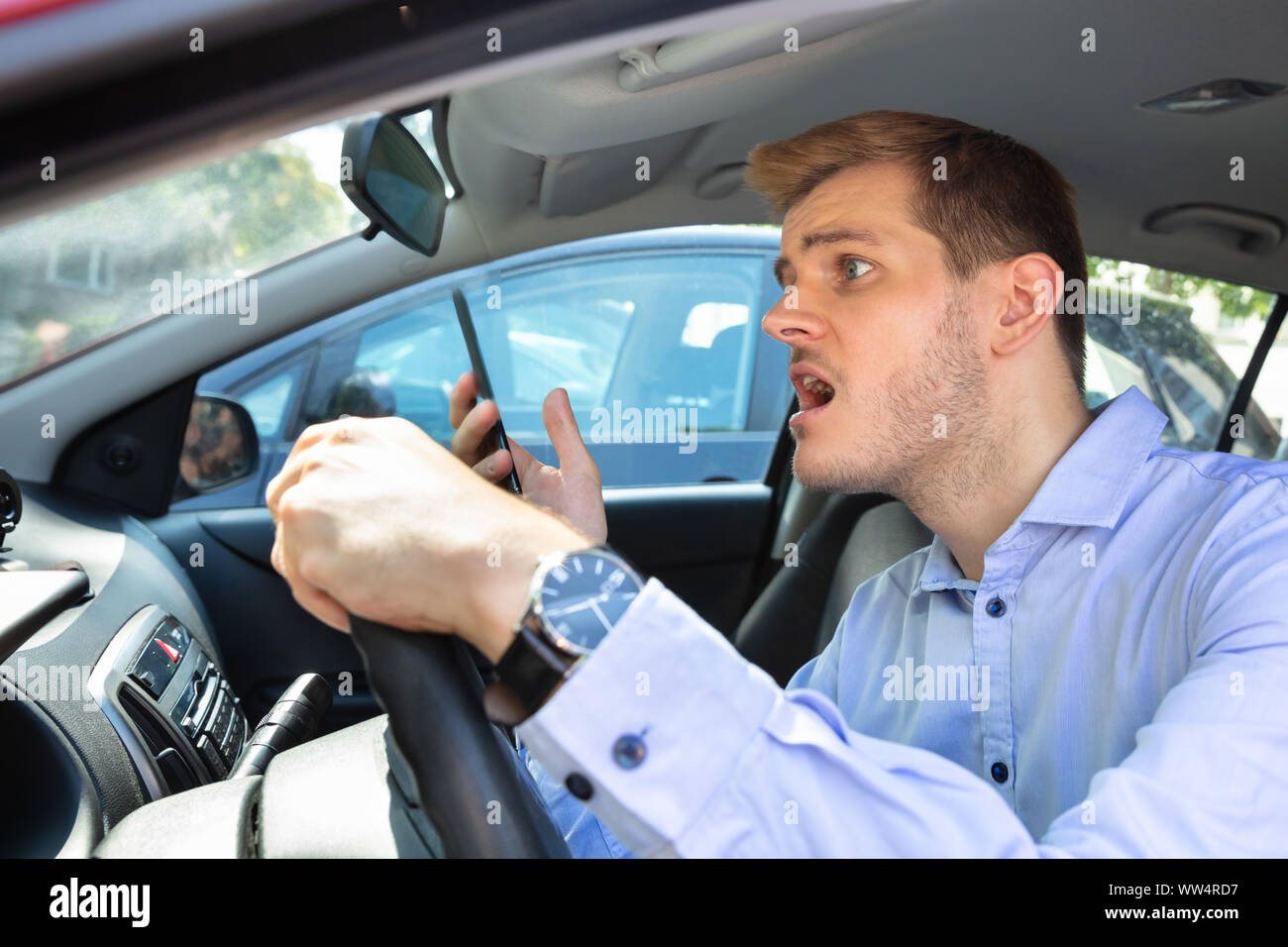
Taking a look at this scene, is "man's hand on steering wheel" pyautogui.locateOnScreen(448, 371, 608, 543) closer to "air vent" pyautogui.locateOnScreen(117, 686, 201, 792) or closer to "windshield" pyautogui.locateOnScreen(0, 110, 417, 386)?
"windshield" pyautogui.locateOnScreen(0, 110, 417, 386)

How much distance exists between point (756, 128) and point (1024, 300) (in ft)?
1.96

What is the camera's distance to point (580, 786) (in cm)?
71

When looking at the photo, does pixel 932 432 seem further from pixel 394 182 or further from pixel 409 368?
pixel 409 368

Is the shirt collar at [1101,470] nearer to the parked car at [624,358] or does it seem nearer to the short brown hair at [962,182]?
the short brown hair at [962,182]

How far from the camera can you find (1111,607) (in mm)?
1155

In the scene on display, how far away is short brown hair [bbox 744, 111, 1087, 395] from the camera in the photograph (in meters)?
1.45

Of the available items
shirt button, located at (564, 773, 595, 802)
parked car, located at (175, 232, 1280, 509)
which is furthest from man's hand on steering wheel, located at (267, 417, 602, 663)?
parked car, located at (175, 232, 1280, 509)

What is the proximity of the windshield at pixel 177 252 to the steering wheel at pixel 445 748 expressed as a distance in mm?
673

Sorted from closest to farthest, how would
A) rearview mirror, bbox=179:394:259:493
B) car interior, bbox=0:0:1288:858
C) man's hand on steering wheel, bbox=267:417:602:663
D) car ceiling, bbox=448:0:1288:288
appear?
car interior, bbox=0:0:1288:858
man's hand on steering wheel, bbox=267:417:602:663
car ceiling, bbox=448:0:1288:288
rearview mirror, bbox=179:394:259:493

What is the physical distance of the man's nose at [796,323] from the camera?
4.66 feet

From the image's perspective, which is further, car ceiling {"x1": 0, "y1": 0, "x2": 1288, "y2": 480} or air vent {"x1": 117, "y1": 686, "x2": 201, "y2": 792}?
air vent {"x1": 117, "y1": 686, "x2": 201, "y2": 792}

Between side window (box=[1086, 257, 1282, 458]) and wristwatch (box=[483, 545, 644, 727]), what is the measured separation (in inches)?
76.4

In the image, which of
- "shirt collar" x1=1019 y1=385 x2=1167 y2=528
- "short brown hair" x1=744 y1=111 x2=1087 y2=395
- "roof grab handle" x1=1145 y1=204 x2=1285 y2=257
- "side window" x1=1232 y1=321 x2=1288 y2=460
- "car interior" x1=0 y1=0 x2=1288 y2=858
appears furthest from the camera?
"side window" x1=1232 y1=321 x2=1288 y2=460

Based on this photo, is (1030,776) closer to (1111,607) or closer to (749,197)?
(1111,607)
